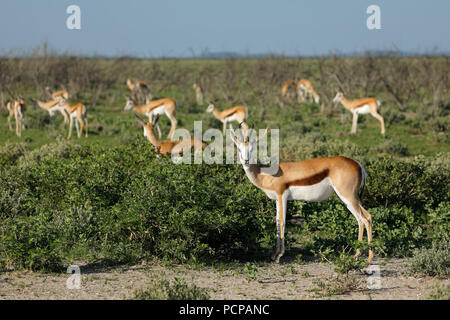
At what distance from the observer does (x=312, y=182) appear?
614 centimetres

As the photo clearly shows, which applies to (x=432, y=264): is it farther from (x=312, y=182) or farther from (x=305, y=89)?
(x=305, y=89)

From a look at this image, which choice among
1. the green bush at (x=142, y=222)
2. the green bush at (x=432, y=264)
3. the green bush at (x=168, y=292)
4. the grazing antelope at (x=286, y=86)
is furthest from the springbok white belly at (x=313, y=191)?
the grazing antelope at (x=286, y=86)

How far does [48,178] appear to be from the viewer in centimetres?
758

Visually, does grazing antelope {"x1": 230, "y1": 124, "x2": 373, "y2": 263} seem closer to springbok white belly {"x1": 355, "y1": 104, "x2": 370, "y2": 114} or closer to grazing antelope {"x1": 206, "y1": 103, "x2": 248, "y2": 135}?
grazing antelope {"x1": 206, "y1": 103, "x2": 248, "y2": 135}

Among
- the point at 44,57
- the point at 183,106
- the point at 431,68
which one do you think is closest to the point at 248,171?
the point at 183,106

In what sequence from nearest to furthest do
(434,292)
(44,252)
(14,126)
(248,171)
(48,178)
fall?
1. (434,292)
2. (44,252)
3. (248,171)
4. (48,178)
5. (14,126)

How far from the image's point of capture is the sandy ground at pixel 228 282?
5102 mm

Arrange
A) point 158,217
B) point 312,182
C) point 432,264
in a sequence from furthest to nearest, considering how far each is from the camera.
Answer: point 312,182, point 158,217, point 432,264

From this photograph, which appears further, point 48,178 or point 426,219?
point 426,219

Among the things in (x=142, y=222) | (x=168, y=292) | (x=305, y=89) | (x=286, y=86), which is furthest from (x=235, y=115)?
(x=168, y=292)

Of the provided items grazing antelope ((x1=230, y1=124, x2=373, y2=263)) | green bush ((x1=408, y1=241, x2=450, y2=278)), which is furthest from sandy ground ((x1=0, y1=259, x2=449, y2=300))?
grazing antelope ((x1=230, y1=124, x2=373, y2=263))

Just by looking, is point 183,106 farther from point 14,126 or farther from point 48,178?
point 48,178

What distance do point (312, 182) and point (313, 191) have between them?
93mm

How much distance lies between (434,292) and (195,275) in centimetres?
214
